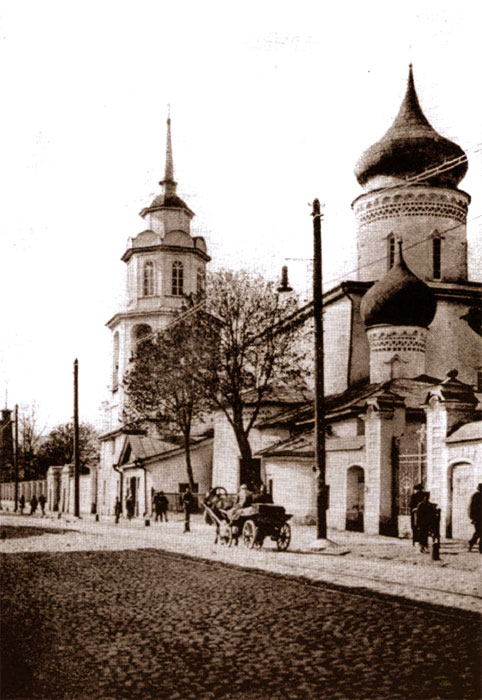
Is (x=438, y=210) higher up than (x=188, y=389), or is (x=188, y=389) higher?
(x=438, y=210)

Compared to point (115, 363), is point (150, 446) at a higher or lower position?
lower

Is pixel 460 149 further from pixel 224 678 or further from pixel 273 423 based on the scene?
pixel 224 678

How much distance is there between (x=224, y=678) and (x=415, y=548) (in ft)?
40.6

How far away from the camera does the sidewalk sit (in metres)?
11.7

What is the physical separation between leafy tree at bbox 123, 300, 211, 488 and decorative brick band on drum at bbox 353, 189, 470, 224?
9.01 metres

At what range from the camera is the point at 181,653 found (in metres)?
7.25

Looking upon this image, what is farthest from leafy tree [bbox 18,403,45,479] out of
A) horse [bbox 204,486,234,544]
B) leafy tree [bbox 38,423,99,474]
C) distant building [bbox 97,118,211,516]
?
horse [bbox 204,486,234,544]

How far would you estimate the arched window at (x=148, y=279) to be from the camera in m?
51.2

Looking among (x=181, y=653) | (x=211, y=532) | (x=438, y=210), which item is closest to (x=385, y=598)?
Answer: (x=181, y=653)

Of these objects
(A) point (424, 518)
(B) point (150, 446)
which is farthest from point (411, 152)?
(A) point (424, 518)

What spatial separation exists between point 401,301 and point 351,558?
15.9m

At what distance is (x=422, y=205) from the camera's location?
122 feet

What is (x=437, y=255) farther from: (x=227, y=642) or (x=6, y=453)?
(x=6, y=453)

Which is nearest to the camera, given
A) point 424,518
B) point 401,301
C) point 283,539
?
point 424,518
